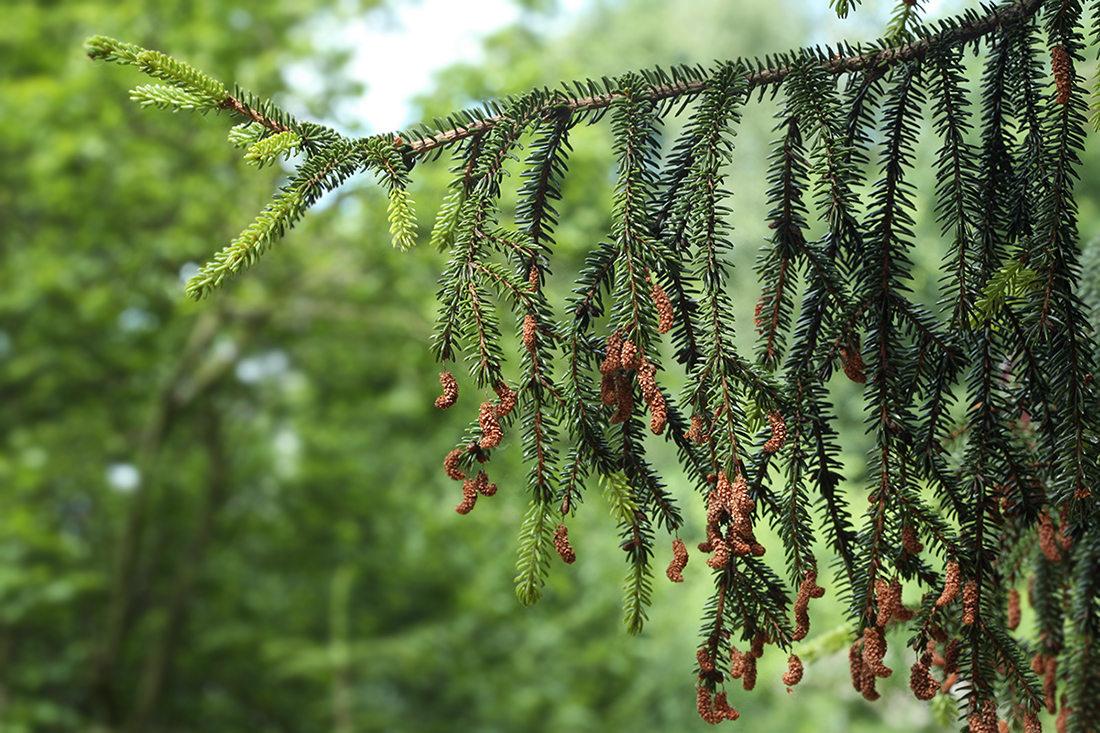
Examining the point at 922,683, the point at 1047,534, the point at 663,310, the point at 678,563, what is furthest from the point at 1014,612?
the point at 663,310

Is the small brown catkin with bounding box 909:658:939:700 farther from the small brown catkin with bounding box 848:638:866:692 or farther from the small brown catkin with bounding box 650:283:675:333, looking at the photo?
the small brown catkin with bounding box 650:283:675:333

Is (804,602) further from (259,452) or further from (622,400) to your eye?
(259,452)

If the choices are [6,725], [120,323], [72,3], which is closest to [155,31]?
[72,3]

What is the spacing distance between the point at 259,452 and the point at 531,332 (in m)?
4.16

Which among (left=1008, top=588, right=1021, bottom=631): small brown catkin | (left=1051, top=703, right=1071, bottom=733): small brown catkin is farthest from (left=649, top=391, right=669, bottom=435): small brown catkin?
(left=1051, top=703, right=1071, bottom=733): small brown catkin

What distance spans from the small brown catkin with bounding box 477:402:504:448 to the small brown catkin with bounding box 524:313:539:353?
0.05 m

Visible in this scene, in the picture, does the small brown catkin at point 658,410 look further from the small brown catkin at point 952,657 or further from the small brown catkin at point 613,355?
the small brown catkin at point 952,657

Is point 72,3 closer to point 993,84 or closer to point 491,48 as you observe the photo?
point 491,48

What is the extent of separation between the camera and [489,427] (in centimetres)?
64

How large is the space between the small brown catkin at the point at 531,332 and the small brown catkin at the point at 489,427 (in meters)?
0.05

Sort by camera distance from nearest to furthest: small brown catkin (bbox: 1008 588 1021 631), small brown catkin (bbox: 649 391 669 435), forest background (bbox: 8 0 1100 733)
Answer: small brown catkin (bbox: 649 391 669 435)
small brown catkin (bbox: 1008 588 1021 631)
forest background (bbox: 8 0 1100 733)

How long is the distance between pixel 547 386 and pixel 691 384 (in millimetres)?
99

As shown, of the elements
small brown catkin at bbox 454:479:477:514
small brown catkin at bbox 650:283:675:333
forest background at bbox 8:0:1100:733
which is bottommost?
small brown catkin at bbox 454:479:477:514

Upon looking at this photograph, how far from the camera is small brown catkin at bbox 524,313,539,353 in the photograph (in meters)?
0.63
